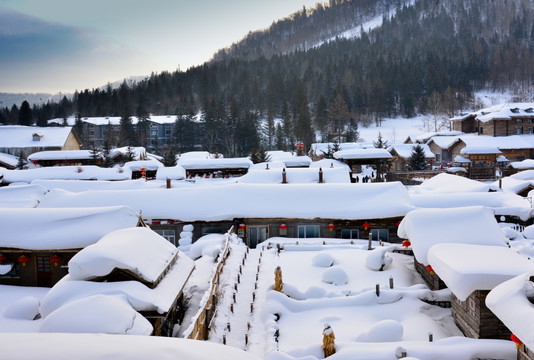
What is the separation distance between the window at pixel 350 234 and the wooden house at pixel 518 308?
12.8m

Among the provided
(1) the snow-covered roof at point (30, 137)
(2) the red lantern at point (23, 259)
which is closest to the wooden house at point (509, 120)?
(2) the red lantern at point (23, 259)

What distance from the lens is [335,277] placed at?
16.1 m

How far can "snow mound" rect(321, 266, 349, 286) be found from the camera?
16016mm

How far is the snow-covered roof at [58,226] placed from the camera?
1612cm

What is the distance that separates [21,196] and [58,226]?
10105mm

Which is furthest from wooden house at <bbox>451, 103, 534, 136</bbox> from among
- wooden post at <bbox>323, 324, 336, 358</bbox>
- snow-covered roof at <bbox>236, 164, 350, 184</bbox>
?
wooden post at <bbox>323, 324, 336, 358</bbox>

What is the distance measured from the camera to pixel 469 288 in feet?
36.8

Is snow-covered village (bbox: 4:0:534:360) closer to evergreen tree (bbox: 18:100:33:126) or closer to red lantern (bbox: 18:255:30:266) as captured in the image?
red lantern (bbox: 18:255:30:266)

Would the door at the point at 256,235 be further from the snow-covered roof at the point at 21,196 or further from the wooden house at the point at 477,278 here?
the snow-covered roof at the point at 21,196

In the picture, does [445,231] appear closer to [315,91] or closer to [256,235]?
[256,235]

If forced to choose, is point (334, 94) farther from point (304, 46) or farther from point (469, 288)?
point (304, 46)

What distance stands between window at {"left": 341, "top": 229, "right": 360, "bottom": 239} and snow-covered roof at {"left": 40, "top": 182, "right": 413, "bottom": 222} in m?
1.09

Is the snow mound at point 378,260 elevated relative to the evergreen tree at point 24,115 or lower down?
lower down

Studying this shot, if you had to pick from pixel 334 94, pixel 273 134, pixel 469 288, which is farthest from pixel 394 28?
pixel 469 288
